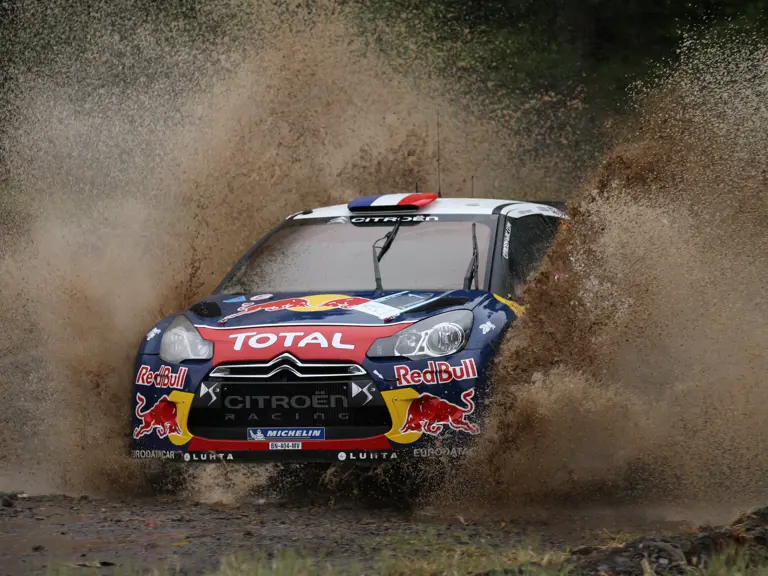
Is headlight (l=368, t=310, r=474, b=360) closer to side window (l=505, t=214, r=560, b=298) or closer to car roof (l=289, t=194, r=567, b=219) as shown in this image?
side window (l=505, t=214, r=560, b=298)

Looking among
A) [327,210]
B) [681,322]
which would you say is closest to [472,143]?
[327,210]

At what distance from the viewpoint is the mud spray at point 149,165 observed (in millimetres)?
8062

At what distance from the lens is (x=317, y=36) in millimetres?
14086

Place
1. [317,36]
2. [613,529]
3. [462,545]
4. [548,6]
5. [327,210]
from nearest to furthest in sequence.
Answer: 1. [462,545]
2. [613,529]
3. [327,210]
4. [317,36]
5. [548,6]

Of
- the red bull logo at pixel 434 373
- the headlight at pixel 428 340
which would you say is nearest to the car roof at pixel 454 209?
the headlight at pixel 428 340

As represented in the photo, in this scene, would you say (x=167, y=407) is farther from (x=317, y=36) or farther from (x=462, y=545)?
(x=317, y=36)

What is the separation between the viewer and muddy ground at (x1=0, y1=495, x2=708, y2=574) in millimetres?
5137

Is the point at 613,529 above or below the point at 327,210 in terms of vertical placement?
below

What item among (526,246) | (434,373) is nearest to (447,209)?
(526,246)

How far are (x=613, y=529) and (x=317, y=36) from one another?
9.16 meters

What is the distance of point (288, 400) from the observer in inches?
253

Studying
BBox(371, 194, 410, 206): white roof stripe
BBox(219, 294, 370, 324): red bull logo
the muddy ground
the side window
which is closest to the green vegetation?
the muddy ground

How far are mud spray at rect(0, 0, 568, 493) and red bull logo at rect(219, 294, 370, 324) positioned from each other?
1035mm

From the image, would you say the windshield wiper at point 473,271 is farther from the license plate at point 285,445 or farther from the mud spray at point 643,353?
the license plate at point 285,445
